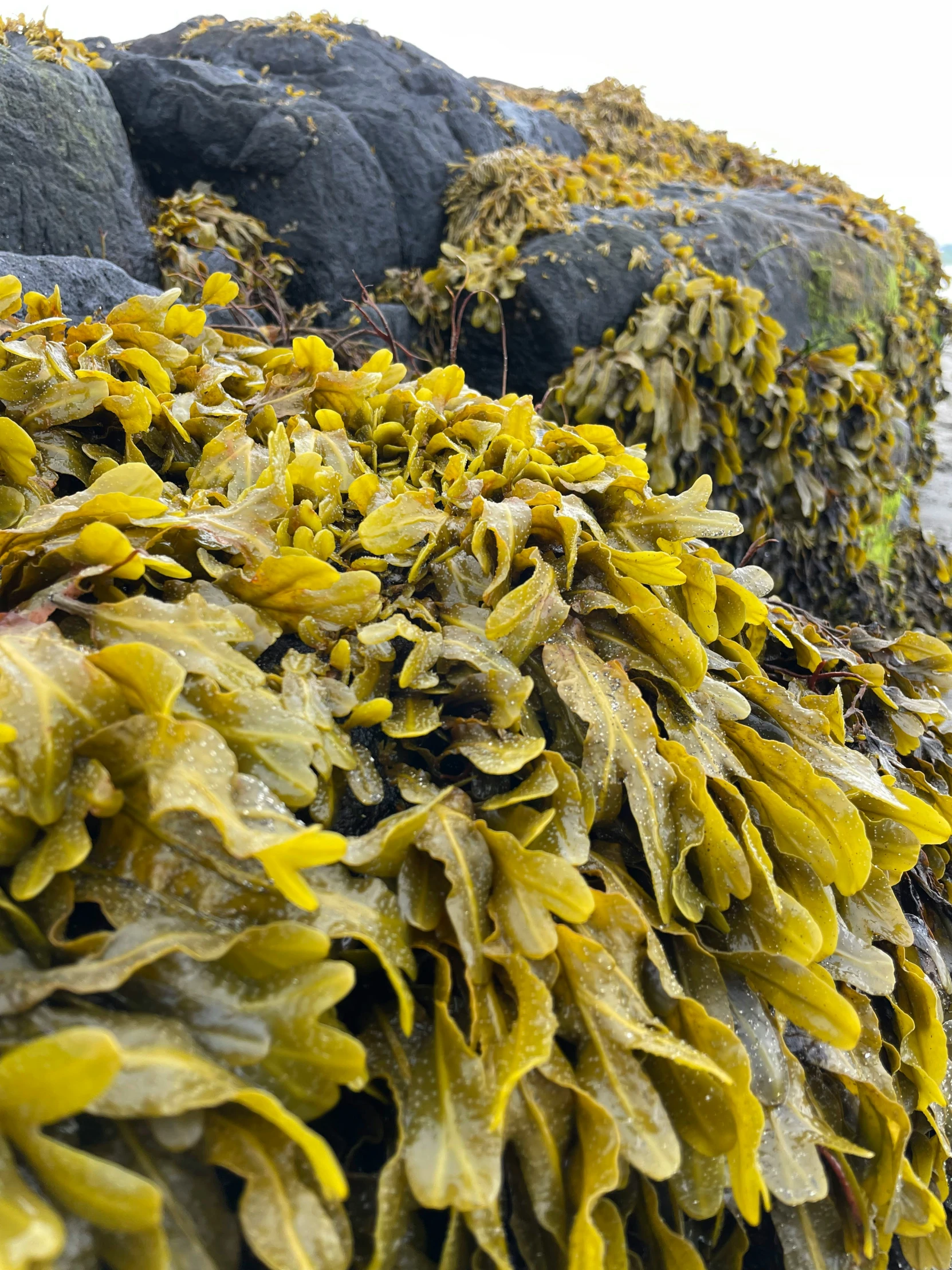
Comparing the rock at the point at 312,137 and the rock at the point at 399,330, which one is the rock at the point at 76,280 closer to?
the rock at the point at 399,330

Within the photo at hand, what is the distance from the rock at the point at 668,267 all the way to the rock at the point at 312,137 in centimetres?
67

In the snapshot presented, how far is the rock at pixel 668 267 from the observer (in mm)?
3291

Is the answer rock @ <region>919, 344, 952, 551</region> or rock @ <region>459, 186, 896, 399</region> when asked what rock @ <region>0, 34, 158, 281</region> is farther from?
rock @ <region>919, 344, 952, 551</region>

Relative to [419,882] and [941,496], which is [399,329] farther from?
[941,496]

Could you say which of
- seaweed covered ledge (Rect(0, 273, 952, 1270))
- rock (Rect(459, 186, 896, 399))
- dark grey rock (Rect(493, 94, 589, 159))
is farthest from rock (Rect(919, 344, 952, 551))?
seaweed covered ledge (Rect(0, 273, 952, 1270))

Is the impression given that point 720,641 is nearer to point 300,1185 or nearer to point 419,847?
point 419,847

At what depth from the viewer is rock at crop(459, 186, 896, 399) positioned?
3.29 metres

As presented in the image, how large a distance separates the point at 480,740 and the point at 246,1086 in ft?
1.49

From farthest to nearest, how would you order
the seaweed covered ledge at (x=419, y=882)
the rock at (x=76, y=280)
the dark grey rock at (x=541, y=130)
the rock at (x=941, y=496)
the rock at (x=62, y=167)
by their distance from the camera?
the rock at (x=941, y=496) → the dark grey rock at (x=541, y=130) → the rock at (x=62, y=167) → the rock at (x=76, y=280) → the seaweed covered ledge at (x=419, y=882)

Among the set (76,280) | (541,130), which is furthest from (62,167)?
(541,130)

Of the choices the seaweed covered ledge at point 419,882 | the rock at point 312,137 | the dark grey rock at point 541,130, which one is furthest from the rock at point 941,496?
the seaweed covered ledge at point 419,882

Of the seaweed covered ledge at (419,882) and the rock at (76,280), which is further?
the rock at (76,280)

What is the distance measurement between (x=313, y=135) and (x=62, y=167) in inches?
51.7

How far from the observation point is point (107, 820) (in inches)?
29.4
